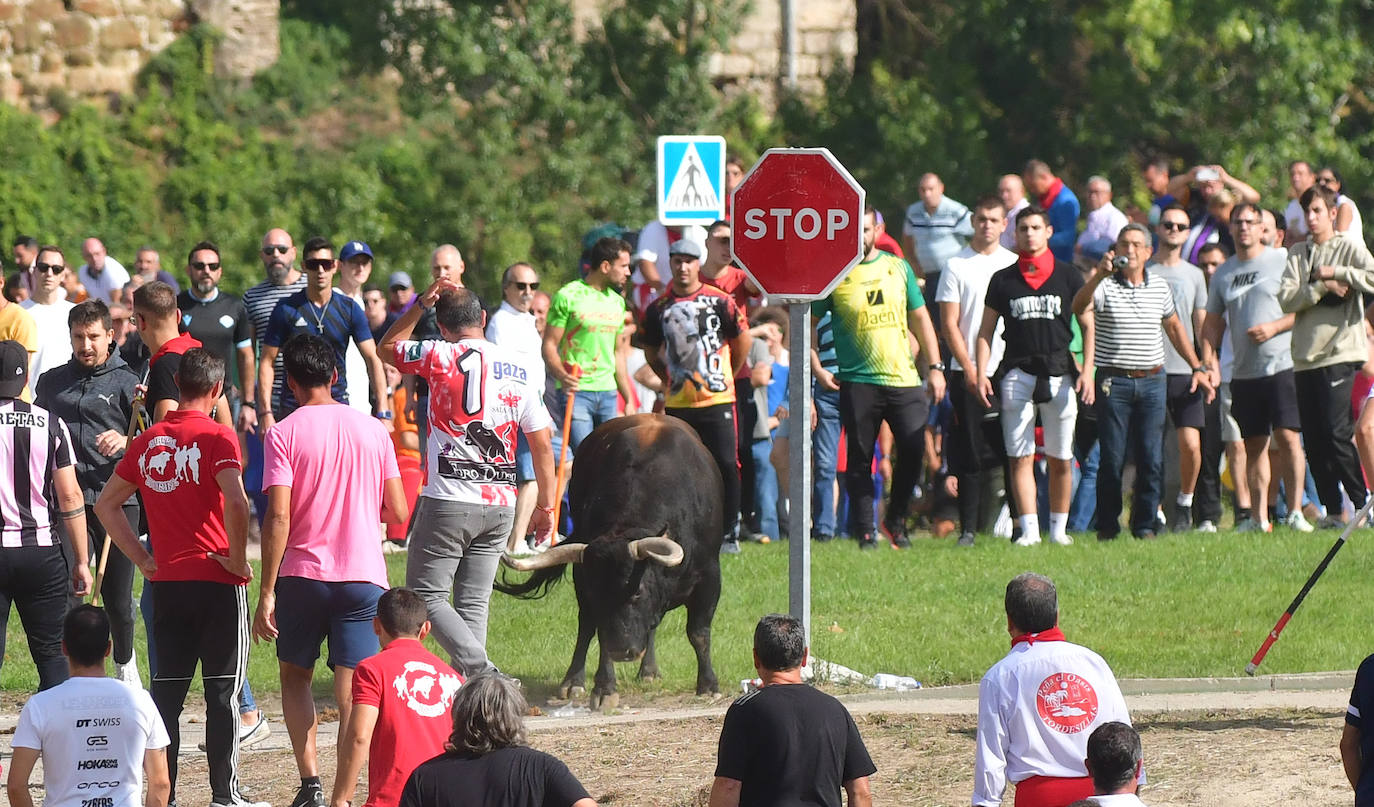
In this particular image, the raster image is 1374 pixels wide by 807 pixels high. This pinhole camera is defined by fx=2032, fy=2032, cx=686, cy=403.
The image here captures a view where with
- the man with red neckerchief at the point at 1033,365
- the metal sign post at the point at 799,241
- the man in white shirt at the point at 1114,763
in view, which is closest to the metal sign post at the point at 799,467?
the metal sign post at the point at 799,241

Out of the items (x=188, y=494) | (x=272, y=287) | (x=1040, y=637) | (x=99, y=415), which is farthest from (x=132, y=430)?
(x=1040, y=637)

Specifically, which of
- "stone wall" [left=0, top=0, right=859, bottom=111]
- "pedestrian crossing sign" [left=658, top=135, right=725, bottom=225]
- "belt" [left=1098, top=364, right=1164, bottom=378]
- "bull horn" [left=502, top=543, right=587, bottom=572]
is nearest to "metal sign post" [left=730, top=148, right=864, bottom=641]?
"bull horn" [left=502, top=543, right=587, bottom=572]

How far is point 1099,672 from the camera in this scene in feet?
22.8

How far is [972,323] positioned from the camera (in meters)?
15.1

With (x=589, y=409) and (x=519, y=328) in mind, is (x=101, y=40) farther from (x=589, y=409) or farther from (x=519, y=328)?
(x=589, y=409)

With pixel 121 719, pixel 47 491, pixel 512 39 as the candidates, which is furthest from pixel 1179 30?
pixel 121 719

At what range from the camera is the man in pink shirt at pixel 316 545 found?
8.55 m

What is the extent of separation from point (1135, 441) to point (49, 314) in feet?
25.4

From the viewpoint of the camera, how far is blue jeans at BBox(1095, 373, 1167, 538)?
14750 millimetres

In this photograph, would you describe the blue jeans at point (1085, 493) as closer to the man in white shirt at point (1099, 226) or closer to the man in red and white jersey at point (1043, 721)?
the man in white shirt at point (1099, 226)

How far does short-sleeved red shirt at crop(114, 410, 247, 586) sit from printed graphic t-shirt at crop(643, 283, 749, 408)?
15.9ft

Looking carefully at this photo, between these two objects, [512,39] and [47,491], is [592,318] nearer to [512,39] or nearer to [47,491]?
[47,491]

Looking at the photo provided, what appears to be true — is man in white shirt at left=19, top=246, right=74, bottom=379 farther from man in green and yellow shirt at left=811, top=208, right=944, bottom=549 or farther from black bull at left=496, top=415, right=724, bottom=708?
man in green and yellow shirt at left=811, top=208, right=944, bottom=549

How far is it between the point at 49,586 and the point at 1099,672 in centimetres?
512
